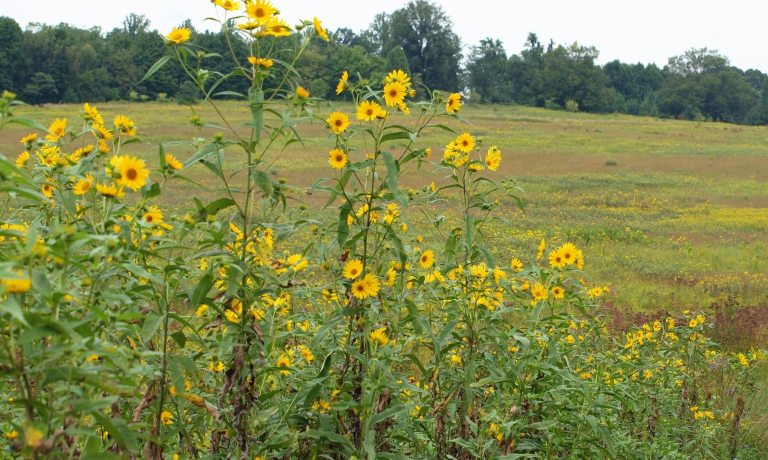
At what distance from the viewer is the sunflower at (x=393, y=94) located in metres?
2.42

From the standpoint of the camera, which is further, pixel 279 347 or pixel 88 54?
pixel 88 54

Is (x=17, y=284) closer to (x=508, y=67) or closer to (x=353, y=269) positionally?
(x=353, y=269)

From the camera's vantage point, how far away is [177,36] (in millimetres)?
2098

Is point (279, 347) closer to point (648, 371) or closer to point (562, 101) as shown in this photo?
point (648, 371)

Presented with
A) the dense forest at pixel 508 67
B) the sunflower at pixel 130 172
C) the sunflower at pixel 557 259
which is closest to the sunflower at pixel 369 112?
the sunflower at pixel 130 172

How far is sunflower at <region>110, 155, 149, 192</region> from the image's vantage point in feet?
5.76

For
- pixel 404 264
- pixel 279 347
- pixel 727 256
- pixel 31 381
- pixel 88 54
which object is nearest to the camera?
pixel 31 381

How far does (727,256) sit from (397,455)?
9748mm

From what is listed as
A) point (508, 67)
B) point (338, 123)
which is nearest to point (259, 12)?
point (338, 123)

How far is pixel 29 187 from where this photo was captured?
62.9 inches

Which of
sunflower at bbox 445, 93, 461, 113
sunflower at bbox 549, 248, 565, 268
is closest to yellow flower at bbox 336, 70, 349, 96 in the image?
sunflower at bbox 445, 93, 461, 113

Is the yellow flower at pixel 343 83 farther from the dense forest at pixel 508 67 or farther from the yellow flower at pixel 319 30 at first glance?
the dense forest at pixel 508 67

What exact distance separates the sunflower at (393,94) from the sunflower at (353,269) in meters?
0.51

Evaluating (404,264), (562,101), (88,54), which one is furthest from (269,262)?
(562,101)
